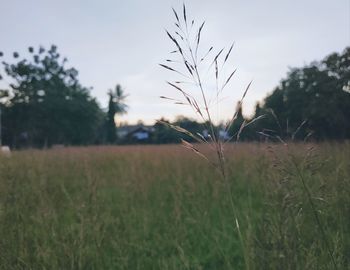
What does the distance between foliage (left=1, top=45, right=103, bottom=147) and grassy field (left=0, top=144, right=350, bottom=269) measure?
3147 centimetres

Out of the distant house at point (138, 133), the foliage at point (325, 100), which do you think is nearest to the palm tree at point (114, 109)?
the distant house at point (138, 133)

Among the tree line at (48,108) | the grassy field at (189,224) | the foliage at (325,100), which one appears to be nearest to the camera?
the grassy field at (189,224)

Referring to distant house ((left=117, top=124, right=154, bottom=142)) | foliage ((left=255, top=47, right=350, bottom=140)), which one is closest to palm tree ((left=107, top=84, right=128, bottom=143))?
distant house ((left=117, top=124, right=154, bottom=142))

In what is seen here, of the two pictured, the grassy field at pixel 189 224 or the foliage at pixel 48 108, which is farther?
the foliage at pixel 48 108

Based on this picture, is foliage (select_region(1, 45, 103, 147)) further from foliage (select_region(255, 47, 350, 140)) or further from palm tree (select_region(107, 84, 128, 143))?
foliage (select_region(255, 47, 350, 140))

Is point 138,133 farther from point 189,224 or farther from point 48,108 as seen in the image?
point 189,224

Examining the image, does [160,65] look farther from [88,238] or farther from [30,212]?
[30,212]

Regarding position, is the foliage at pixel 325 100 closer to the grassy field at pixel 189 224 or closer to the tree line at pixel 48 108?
the grassy field at pixel 189 224

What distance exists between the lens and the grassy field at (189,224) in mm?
1357

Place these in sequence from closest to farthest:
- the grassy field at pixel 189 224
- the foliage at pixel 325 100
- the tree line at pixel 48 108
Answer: the grassy field at pixel 189 224 < the foliage at pixel 325 100 < the tree line at pixel 48 108

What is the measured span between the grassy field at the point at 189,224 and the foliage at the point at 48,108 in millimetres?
31467

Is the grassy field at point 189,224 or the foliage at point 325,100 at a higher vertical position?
the foliage at point 325,100

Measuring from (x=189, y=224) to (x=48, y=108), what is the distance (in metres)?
36.9

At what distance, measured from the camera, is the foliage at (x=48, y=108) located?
117 feet
